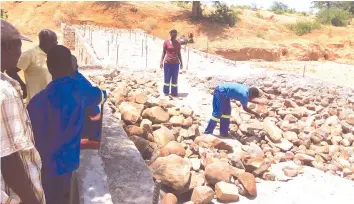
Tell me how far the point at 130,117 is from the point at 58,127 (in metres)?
2.59

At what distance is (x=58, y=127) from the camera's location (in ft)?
7.27

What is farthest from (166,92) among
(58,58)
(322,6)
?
(322,6)

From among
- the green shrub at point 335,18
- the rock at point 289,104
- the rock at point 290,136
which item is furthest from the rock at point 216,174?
the green shrub at point 335,18

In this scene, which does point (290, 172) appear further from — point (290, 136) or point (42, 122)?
point (42, 122)

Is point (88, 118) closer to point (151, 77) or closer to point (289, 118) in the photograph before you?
point (289, 118)

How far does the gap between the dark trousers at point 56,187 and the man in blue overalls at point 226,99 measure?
330 centimetres

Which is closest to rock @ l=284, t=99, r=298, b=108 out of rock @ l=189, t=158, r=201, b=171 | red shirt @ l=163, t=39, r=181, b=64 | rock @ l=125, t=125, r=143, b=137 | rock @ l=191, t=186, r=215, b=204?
red shirt @ l=163, t=39, r=181, b=64

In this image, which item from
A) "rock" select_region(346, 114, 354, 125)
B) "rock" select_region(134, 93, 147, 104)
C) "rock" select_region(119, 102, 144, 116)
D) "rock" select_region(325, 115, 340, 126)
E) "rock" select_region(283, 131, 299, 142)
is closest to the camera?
"rock" select_region(119, 102, 144, 116)

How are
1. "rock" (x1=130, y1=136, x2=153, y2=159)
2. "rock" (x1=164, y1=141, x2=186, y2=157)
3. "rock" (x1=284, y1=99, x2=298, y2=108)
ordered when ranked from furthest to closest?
"rock" (x1=284, y1=99, x2=298, y2=108) → "rock" (x1=164, y1=141, x2=186, y2=157) → "rock" (x1=130, y1=136, x2=153, y2=159)

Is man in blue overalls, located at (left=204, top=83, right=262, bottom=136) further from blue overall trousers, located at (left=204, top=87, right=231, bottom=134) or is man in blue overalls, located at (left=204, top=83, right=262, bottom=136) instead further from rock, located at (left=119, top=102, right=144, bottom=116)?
rock, located at (left=119, top=102, right=144, bottom=116)

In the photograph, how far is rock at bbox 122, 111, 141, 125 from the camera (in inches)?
189

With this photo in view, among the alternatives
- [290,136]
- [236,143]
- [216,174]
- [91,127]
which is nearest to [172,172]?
[216,174]

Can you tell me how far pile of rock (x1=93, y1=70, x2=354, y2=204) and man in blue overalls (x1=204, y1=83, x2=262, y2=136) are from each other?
0.26 metres

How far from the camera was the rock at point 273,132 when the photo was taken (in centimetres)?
579
